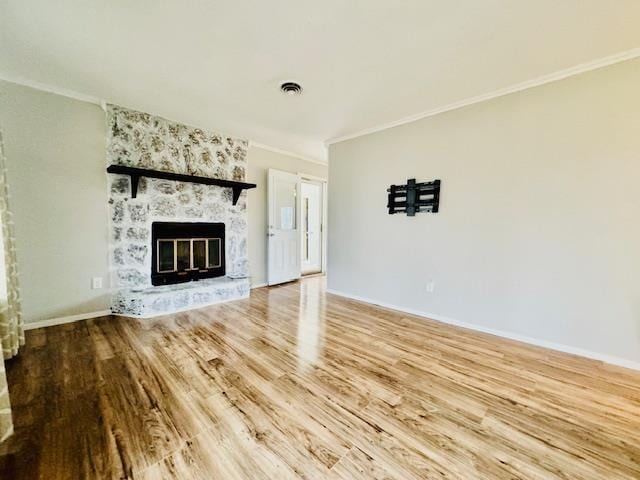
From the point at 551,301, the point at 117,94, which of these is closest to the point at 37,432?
the point at 117,94

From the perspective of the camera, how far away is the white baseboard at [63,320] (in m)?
2.68

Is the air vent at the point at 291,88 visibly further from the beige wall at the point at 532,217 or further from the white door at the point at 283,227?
the white door at the point at 283,227

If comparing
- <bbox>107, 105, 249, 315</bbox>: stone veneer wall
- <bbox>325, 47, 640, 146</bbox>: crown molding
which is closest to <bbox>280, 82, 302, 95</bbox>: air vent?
<bbox>325, 47, 640, 146</bbox>: crown molding

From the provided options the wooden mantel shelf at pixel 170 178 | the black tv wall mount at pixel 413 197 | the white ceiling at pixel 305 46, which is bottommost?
the black tv wall mount at pixel 413 197

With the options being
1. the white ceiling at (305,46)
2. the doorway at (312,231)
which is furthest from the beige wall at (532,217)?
the doorway at (312,231)

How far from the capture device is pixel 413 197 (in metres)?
3.30

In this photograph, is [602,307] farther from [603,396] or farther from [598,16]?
[598,16]

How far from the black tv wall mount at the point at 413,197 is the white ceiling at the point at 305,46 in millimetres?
889

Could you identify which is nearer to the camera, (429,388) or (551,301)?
(429,388)

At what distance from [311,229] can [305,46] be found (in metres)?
4.62

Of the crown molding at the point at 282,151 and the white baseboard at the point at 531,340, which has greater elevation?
the crown molding at the point at 282,151

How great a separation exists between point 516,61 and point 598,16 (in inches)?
19.7

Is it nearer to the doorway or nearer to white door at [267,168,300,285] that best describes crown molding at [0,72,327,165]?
white door at [267,168,300,285]

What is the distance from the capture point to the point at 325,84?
2.57 metres
